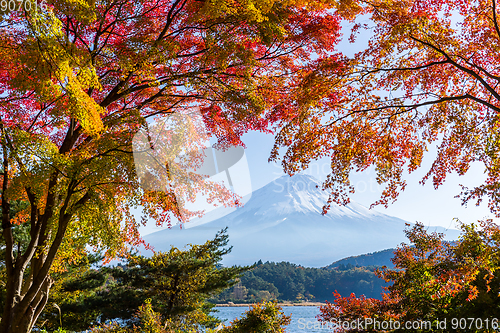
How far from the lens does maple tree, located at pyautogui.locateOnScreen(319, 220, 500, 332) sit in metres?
2.91

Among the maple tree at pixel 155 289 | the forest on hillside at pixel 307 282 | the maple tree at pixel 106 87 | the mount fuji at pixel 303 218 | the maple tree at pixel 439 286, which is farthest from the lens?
the mount fuji at pixel 303 218

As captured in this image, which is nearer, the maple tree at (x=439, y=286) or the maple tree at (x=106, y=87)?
the maple tree at (x=439, y=286)

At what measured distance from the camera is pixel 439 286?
3.97 m

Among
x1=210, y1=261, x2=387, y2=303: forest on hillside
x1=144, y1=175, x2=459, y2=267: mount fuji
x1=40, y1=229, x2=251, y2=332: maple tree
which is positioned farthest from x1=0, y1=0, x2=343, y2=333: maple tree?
x1=144, y1=175, x2=459, y2=267: mount fuji

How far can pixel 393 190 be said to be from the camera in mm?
5723

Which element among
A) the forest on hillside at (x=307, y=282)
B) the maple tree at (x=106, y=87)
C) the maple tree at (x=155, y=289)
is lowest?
the forest on hillside at (x=307, y=282)

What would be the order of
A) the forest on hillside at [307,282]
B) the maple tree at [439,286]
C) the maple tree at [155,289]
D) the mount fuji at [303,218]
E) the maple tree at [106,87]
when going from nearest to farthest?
the maple tree at [439,286] → the maple tree at [106,87] → the maple tree at [155,289] → the forest on hillside at [307,282] → the mount fuji at [303,218]

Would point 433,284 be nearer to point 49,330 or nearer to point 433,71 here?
point 433,71

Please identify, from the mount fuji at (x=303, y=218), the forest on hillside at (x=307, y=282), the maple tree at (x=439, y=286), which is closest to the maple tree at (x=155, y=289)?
the maple tree at (x=439, y=286)

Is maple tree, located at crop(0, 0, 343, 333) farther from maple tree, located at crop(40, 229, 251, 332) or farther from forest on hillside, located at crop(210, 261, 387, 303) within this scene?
forest on hillside, located at crop(210, 261, 387, 303)

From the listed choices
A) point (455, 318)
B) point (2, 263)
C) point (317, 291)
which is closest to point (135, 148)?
point (455, 318)

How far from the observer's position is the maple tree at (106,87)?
→ 12.6ft

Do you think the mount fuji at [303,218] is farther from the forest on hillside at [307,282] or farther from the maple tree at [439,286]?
the maple tree at [439,286]

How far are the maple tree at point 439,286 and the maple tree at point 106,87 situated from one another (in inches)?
130
